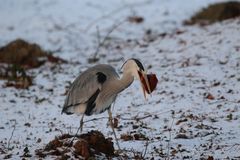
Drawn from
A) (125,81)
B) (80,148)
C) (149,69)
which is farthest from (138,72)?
(149,69)

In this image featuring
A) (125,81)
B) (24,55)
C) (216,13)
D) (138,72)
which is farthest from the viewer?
(216,13)

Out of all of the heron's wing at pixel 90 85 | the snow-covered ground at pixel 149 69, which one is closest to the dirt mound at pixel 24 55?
the snow-covered ground at pixel 149 69

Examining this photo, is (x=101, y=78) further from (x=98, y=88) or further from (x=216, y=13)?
(x=216, y=13)

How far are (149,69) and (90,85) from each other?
17.0 ft

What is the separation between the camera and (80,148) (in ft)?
18.4

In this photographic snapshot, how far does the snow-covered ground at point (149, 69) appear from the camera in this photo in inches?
273

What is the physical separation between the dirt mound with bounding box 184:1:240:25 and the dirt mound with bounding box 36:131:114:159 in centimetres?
1026

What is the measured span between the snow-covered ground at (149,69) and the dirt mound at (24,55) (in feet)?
1.32

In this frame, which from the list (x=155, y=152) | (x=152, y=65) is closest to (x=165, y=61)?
(x=152, y=65)

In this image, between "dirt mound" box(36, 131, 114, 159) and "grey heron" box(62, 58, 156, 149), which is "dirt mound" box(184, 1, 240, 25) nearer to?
"grey heron" box(62, 58, 156, 149)

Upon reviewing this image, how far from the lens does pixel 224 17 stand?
1585cm

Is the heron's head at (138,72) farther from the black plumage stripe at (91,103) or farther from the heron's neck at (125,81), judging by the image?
the black plumage stripe at (91,103)

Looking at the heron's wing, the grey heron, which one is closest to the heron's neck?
the grey heron

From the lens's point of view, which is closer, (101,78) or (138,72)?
(138,72)
